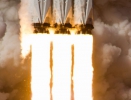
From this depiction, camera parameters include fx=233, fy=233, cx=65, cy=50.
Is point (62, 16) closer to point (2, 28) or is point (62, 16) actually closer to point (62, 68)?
point (62, 68)

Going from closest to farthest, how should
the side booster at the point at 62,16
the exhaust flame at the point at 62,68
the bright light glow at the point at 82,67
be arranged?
the side booster at the point at 62,16 < the exhaust flame at the point at 62,68 < the bright light glow at the point at 82,67

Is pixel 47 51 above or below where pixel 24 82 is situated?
above

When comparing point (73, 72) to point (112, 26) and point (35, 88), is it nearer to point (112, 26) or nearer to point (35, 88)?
point (35, 88)

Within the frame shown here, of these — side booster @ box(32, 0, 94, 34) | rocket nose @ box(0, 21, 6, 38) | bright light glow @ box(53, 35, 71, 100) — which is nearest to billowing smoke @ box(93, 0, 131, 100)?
side booster @ box(32, 0, 94, 34)

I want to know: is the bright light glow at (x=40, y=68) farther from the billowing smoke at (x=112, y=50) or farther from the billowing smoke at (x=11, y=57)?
the billowing smoke at (x=112, y=50)

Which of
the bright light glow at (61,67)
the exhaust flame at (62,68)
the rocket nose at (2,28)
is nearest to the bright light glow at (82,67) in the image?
the exhaust flame at (62,68)

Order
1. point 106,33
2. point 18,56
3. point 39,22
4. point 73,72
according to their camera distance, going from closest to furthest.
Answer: point 39,22 → point 73,72 → point 18,56 → point 106,33

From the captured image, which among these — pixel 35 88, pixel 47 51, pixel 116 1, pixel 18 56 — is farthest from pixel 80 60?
pixel 116 1

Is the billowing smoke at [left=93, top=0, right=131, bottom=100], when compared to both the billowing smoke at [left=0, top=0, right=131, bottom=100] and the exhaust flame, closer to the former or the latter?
the billowing smoke at [left=0, top=0, right=131, bottom=100]
